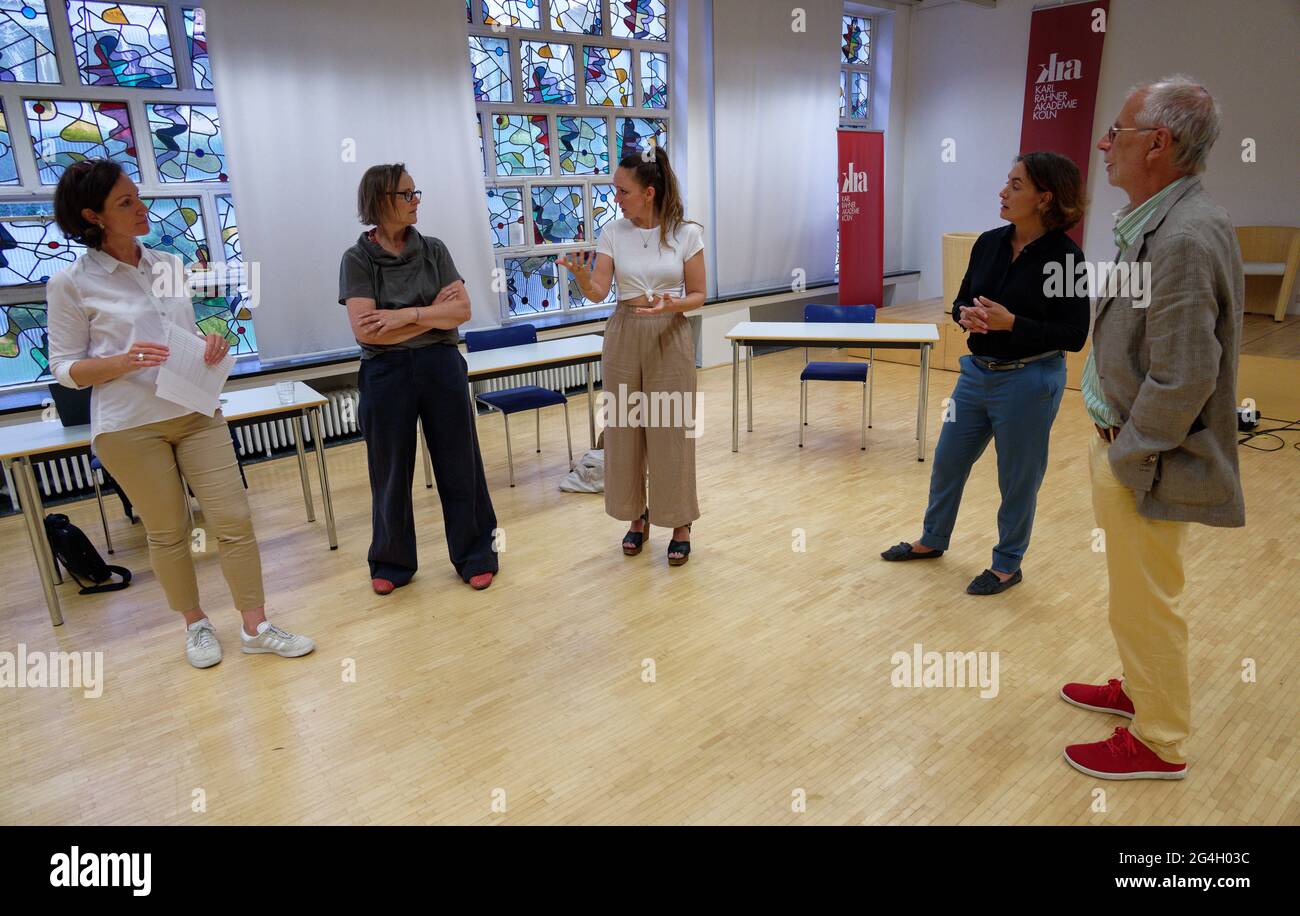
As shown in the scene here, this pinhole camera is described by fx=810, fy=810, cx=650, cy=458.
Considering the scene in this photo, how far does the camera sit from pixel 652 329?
3.37 metres

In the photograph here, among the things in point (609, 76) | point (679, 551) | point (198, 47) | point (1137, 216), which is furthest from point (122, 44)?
point (1137, 216)

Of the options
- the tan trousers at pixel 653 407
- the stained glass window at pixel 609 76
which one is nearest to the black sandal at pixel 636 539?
the tan trousers at pixel 653 407

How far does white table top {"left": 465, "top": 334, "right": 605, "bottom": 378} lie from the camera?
4.43m

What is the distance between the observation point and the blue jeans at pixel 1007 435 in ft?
9.64

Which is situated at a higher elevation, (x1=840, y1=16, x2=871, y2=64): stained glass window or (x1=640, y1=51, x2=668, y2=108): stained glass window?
(x1=840, y1=16, x2=871, y2=64): stained glass window

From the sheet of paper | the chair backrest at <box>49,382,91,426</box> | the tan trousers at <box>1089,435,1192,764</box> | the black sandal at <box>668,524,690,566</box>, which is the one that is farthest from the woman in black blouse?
the chair backrest at <box>49,382,91,426</box>

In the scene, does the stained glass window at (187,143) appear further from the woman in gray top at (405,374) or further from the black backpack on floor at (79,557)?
the woman in gray top at (405,374)

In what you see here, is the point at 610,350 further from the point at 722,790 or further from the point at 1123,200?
the point at 1123,200

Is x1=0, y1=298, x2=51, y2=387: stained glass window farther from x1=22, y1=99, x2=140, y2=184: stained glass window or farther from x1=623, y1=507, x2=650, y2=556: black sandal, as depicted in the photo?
x1=623, y1=507, x2=650, y2=556: black sandal

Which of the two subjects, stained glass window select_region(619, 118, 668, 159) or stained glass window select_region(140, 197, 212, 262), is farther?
stained glass window select_region(619, 118, 668, 159)

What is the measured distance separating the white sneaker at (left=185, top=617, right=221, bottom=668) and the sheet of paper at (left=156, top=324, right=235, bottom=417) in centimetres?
86

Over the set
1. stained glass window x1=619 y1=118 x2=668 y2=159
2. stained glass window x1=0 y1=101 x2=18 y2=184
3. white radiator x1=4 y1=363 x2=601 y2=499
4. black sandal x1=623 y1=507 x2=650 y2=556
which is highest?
stained glass window x1=619 y1=118 x2=668 y2=159

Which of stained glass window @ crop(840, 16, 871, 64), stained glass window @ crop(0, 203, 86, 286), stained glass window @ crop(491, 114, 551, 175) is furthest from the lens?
stained glass window @ crop(840, 16, 871, 64)

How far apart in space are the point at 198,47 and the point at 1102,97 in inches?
303
